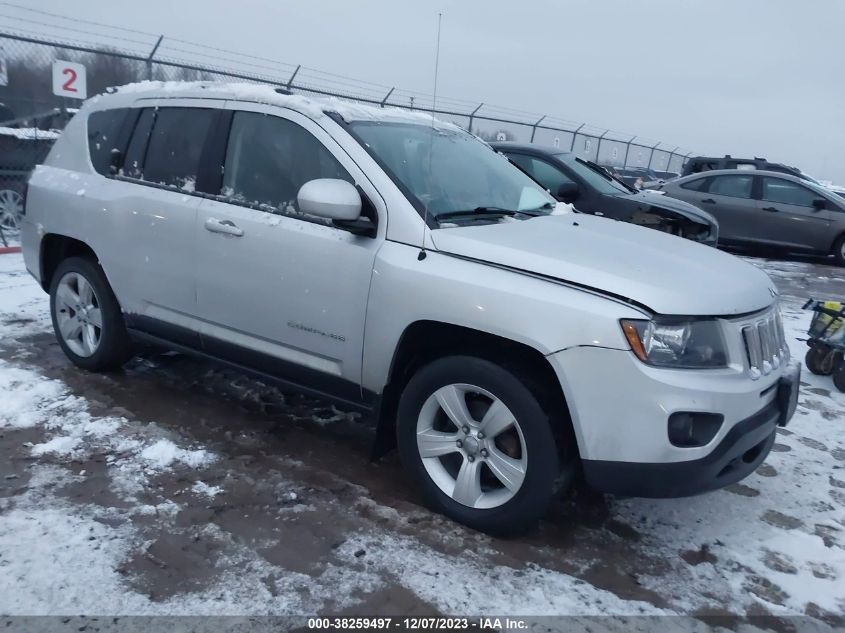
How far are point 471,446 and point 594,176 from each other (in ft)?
20.8

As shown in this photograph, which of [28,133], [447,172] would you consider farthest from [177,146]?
[28,133]

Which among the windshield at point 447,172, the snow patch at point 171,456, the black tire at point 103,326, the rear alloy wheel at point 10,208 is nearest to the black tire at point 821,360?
the windshield at point 447,172

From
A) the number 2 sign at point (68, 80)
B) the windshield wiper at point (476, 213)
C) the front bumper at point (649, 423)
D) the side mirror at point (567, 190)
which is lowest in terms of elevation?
the front bumper at point (649, 423)

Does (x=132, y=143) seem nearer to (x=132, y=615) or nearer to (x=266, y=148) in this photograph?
(x=266, y=148)

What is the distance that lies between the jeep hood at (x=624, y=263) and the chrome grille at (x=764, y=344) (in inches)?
3.1

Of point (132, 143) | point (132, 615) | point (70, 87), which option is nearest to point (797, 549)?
point (132, 615)

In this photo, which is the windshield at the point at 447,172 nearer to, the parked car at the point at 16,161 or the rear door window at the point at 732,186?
the parked car at the point at 16,161

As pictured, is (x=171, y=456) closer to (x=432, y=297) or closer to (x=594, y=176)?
(x=432, y=297)

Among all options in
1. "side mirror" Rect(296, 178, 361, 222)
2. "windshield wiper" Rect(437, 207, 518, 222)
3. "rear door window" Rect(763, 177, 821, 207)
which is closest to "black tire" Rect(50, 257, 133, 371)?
"side mirror" Rect(296, 178, 361, 222)

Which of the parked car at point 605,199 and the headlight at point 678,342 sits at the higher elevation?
the parked car at point 605,199

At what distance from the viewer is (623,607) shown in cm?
271

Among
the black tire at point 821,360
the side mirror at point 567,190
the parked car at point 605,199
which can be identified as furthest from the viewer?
the parked car at point 605,199

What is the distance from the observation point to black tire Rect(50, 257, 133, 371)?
4527 millimetres

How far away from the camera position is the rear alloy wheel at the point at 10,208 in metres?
8.94
